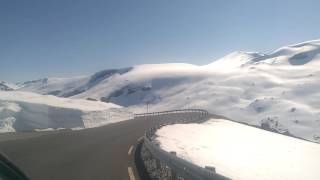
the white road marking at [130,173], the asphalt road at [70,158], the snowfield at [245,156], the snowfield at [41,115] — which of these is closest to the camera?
the white road marking at [130,173]

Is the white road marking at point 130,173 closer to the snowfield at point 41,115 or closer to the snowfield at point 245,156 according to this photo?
the snowfield at point 245,156

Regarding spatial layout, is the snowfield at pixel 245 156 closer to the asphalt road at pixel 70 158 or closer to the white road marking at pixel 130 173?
the asphalt road at pixel 70 158

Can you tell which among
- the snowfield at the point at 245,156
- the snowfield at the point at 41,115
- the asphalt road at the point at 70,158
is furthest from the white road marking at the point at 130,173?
the snowfield at the point at 41,115

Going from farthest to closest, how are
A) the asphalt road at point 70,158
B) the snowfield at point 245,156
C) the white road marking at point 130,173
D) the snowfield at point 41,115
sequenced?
the snowfield at point 41,115 < the snowfield at point 245,156 < the asphalt road at point 70,158 < the white road marking at point 130,173

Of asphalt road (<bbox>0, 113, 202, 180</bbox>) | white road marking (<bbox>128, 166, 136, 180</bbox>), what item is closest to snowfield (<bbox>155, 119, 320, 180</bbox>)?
asphalt road (<bbox>0, 113, 202, 180</bbox>)

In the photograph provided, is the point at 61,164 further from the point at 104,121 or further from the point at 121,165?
the point at 104,121

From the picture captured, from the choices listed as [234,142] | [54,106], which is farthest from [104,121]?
[234,142]

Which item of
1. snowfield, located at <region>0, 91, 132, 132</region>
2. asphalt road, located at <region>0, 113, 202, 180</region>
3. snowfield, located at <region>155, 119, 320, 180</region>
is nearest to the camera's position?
asphalt road, located at <region>0, 113, 202, 180</region>

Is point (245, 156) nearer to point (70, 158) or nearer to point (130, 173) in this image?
point (70, 158)

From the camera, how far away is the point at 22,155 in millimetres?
18625

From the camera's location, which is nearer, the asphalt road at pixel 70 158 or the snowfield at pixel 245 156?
the asphalt road at pixel 70 158

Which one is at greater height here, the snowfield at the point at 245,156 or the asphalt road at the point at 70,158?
the asphalt road at the point at 70,158

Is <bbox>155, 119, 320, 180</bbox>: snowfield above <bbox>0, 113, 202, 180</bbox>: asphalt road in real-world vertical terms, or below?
below

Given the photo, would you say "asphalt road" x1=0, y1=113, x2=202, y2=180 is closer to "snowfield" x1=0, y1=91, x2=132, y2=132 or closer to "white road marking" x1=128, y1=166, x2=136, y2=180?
"white road marking" x1=128, y1=166, x2=136, y2=180
